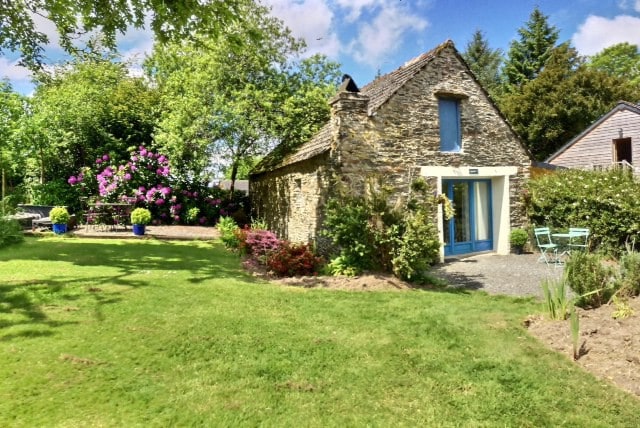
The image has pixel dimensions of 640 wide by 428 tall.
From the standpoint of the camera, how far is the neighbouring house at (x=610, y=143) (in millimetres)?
22688

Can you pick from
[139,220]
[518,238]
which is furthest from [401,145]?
[139,220]

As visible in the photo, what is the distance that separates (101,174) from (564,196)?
18776 millimetres

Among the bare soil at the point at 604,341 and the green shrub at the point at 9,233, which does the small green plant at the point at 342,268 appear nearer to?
the bare soil at the point at 604,341

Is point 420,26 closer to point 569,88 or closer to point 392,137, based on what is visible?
point 392,137

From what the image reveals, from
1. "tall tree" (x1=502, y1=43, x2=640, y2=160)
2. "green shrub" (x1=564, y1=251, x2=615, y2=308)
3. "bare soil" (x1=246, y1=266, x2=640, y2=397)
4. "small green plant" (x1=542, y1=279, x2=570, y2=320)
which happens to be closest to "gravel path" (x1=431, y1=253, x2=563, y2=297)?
"green shrub" (x1=564, y1=251, x2=615, y2=308)

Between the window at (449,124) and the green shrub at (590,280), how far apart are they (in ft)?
22.2

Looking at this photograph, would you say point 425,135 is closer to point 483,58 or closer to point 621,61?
point 483,58

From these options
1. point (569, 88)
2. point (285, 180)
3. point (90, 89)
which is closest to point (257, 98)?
point (285, 180)

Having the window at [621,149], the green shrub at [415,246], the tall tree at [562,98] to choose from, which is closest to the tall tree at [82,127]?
the green shrub at [415,246]

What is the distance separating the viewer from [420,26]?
43.1ft

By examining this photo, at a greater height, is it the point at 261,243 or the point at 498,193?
the point at 498,193

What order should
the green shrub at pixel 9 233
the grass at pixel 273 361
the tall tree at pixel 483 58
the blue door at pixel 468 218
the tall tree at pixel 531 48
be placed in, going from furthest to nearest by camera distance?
the tall tree at pixel 483 58 < the tall tree at pixel 531 48 < the blue door at pixel 468 218 < the green shrub at pixel 9 233 < the grass at pixel 273 361

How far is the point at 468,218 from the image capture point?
45.5 feet

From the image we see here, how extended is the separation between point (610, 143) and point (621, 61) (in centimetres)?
2461
